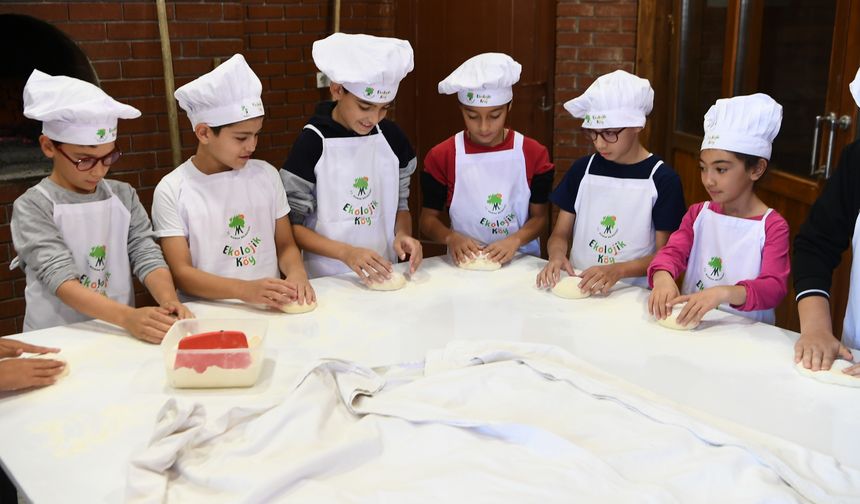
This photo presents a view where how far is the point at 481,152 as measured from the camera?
248 cm

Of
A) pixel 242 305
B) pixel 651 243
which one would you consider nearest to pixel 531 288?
pixel 651 243

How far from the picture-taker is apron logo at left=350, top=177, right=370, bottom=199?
234 cm

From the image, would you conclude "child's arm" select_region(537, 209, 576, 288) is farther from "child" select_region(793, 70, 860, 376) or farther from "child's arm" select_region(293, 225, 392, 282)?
"child" select_region(793, 70, 860, 376)

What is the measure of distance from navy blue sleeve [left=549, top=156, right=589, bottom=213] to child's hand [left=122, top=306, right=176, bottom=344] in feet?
3.83

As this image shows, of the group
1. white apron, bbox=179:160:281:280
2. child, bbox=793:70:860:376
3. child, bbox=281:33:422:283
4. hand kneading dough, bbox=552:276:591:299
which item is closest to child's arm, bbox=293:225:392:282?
child, bbox=281:33:422:283

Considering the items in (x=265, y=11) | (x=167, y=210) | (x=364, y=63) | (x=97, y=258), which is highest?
(x=265, y=11)

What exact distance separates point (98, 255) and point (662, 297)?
1346 millimetres

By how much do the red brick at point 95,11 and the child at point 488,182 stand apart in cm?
159

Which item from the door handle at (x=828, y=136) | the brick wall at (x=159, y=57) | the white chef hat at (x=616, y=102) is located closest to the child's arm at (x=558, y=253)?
the white chef hat at (x=616, y=102)

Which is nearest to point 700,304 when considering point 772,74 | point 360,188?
point 360,188

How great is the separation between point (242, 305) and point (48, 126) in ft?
1.98

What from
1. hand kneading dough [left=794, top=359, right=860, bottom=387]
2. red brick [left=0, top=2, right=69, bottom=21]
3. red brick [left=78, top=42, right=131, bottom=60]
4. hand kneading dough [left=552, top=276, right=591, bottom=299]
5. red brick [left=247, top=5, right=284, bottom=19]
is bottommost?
hand kneading dough [left=794, top=359, right=860, bottom=387]

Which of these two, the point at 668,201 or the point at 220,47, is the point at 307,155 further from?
the point at 220,47

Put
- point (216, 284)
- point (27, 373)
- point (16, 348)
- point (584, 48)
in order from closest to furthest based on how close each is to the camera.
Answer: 1. point (27, 373)
2. point (16, 348)
3. point (216, 284)
4. point (584, 48)
